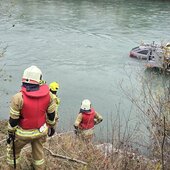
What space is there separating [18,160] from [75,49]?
18008 mm

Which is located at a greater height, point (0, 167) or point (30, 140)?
point (30, 140)

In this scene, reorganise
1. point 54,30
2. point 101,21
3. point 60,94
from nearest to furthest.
→ point 60,94
point 54,30
point 101,21

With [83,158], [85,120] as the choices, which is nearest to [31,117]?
[83,158]

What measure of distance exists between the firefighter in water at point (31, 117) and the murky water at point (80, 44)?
636 centimetres

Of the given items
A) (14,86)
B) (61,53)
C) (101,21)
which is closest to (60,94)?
(14,86)

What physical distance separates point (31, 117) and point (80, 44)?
19.4 metres

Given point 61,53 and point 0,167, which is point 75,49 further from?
→ point 0,167

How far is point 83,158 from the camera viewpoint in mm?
5586

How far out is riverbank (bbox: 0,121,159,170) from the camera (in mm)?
4977

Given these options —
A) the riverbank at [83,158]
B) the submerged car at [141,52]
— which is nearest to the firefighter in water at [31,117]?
the riverbank at [83,158]

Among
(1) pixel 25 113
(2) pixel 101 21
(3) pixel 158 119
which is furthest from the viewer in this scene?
(2) pixel 101 21

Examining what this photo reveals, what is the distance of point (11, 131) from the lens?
479cm

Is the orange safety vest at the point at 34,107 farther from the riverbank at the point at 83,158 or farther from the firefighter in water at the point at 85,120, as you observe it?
the firefighter in water at the point at 85,120

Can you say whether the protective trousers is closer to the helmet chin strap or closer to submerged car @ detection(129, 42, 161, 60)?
the helmet chin strap
